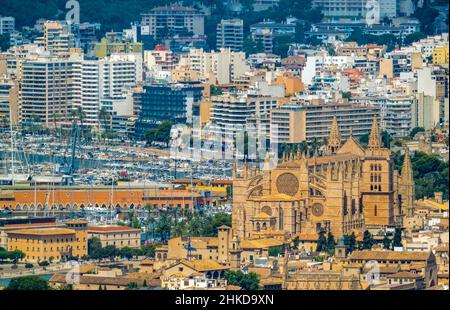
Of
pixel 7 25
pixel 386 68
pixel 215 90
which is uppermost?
pixel 7 25

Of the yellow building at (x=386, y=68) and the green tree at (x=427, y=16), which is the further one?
the green tree at (x=427, y=16)

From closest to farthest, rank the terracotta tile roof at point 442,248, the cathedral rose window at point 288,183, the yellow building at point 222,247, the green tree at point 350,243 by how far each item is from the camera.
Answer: the terracotta tile roof at point 442,248
the yellow building at point 222,247
the green tree at point 350,243
the cathedral rose window at point 288,183

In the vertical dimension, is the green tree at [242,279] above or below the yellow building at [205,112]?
below

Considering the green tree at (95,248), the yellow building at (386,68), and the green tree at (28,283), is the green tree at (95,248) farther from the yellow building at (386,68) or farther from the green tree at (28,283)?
the yellow building at (386,68)

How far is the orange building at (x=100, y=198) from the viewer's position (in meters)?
25.8

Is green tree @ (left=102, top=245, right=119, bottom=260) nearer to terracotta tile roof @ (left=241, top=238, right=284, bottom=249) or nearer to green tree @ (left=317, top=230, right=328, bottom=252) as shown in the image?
terracotta tile roof @ (left=241, top=238, right=284, bottom=249)

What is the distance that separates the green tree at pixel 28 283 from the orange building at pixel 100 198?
7.97 metres

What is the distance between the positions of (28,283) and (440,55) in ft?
77.6

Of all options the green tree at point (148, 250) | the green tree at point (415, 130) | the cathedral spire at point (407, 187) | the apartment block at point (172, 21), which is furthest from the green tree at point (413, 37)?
the green tree at point (148, 250)

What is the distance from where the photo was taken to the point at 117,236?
21844 mm

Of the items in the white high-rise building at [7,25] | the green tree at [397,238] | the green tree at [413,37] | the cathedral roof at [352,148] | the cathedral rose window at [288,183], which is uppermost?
the white high-rise building at [7,25]

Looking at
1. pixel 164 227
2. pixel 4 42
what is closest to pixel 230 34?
pixel 4 42

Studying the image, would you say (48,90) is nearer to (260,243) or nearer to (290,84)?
(290,84)

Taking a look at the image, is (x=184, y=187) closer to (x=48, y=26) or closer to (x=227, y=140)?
(x=227, y=140)
